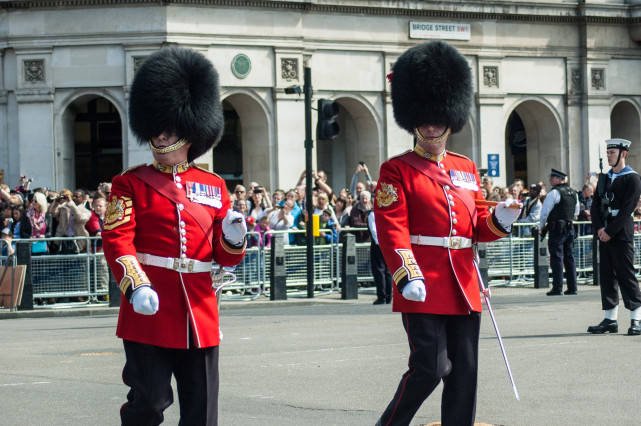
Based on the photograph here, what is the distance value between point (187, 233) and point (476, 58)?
103 ft

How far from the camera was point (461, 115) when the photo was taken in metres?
7.61

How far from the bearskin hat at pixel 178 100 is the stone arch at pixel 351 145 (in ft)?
89.9

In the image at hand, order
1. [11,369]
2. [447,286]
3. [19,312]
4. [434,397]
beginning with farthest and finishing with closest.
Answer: [19,312] → [11,369] → [434,397] → [447,286]

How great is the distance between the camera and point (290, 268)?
848 inches

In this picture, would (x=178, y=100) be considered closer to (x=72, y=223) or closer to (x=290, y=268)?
(x=72, y=223)

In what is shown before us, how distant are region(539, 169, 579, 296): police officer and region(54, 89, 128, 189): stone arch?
45.7ft

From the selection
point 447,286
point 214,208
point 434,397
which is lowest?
point 434,397

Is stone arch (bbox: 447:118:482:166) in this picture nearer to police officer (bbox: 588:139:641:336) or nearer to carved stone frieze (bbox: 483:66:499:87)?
carved stone frieze (bbox: 483:66:499:87)

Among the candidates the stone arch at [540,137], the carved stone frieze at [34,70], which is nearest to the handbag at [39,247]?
the carved stone frieze at [34,70]

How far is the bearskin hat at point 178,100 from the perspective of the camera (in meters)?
6.73

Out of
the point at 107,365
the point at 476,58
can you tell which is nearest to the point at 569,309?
the point at 107,365

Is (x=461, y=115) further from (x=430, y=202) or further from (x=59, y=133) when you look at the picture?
(x=59, y=133)

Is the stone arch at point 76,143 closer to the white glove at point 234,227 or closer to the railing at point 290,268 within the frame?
the railing at point 290,268

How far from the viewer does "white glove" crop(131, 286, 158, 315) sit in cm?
608
